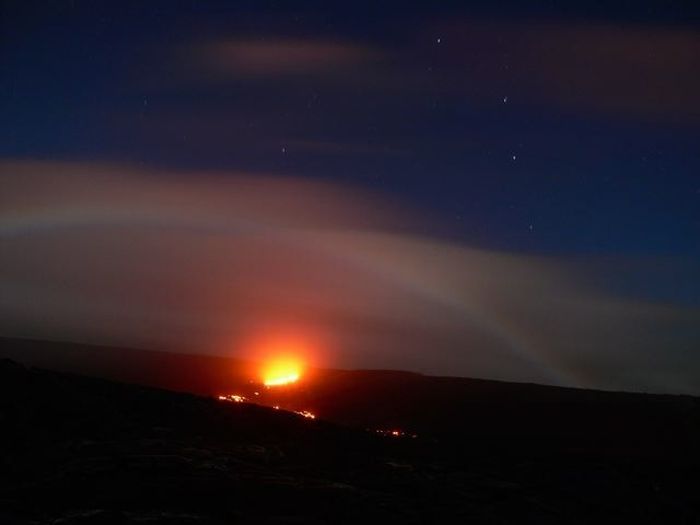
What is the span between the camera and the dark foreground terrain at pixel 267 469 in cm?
1783

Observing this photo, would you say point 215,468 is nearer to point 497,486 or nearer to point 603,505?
point 497,486

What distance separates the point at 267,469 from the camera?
21.3m

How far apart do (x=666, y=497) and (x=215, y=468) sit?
41.1 feet

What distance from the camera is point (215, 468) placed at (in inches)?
800

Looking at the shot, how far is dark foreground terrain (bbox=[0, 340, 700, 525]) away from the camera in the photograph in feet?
58.5

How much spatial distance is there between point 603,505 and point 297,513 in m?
8.92

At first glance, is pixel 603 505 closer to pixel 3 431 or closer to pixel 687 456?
pixel 687 456

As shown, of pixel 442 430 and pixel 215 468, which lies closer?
pixel 215 468

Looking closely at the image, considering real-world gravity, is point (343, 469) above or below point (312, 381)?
below

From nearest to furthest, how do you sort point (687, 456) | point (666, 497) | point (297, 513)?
point (297, 513) < point (666, 497) < point (687, 456)

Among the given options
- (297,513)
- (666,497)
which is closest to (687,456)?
(666,497)

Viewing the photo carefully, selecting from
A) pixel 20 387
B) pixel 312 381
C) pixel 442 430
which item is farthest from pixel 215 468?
pixel 312 381

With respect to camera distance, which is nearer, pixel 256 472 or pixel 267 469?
pixel 256 472

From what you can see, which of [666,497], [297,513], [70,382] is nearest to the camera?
[297,513]
